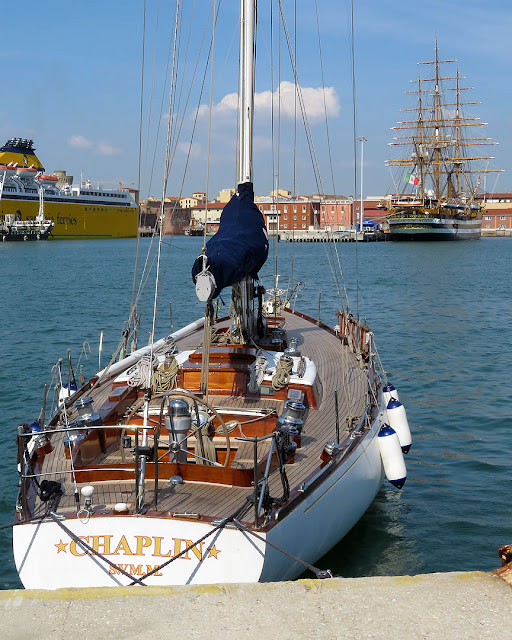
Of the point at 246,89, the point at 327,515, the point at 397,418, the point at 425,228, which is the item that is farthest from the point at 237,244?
the point at 425,228

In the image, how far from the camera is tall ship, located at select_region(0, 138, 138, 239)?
108 meters

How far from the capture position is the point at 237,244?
31.3 feet

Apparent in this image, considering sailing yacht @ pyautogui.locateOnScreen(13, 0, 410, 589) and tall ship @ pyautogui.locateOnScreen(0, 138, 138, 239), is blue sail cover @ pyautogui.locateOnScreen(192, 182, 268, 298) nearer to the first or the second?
sailing yacht @ pyautogui.locateOnScreen(13, 0, 410, 589)

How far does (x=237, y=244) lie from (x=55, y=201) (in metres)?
112

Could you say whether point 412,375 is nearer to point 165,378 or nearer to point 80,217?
point 165,378

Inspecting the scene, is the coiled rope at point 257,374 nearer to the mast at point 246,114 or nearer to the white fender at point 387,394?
the mast at point 246,114

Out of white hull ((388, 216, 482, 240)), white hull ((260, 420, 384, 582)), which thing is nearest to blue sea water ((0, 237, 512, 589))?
white hull ((260, 420, 384, 582))

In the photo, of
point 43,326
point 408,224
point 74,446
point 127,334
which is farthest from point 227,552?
point 408,224

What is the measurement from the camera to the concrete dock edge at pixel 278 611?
4.07 m

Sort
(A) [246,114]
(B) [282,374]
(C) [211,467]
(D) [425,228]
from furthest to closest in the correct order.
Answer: (D) [425,228], (A) [246,114], (B) [282,374], (C) [211,467]

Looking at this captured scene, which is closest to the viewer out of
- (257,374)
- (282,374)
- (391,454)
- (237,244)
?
(391,454)

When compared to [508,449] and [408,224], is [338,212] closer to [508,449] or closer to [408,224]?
[408,224]

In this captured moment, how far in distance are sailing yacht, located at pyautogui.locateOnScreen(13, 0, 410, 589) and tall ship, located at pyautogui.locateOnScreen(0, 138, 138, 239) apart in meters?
96.9

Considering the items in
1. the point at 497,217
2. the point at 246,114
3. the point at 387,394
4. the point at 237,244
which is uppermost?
the point at 497,217
